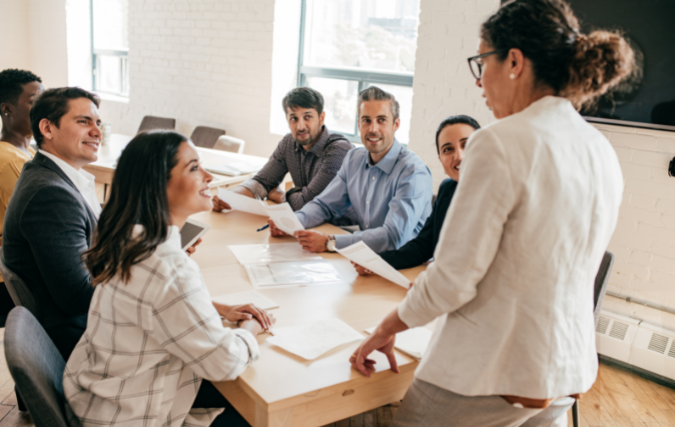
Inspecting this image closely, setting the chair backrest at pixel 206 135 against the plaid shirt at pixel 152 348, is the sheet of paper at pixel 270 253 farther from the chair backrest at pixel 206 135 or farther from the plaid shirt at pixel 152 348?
the chair backrest at pixel 206 135

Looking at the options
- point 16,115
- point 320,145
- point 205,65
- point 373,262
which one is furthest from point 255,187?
point 205,65

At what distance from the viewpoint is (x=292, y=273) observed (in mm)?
1688

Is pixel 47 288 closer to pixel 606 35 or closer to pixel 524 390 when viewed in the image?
pixel 524 390

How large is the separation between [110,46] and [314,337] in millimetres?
6459

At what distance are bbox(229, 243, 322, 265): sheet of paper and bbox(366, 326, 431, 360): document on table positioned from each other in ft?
1.96

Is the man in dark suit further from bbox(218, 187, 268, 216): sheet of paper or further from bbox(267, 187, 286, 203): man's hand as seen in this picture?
bbox(267, 187, 286, 203): man's hand

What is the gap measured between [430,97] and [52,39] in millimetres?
5749

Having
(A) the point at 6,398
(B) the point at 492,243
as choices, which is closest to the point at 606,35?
(B) the point at 492,243

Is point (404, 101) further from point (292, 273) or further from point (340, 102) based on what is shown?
point (292, 273)

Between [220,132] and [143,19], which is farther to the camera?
[143,19]

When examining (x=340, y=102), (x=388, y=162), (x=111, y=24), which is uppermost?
(x=111, y=24)

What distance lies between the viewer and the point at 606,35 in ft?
2.77

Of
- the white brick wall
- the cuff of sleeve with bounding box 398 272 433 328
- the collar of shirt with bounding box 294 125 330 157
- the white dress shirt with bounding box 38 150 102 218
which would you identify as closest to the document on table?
the cuff of sleeve with bounding box 398 272 433 328

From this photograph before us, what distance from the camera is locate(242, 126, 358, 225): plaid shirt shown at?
9.08 ft
